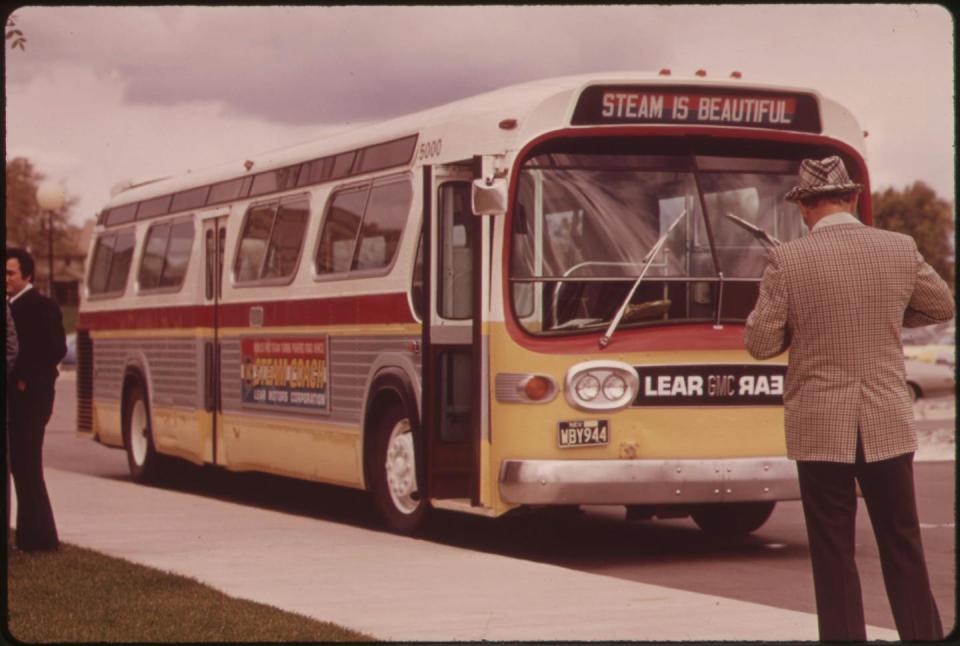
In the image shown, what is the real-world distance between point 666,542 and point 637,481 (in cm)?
210

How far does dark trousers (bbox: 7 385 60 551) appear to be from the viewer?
38.9ft

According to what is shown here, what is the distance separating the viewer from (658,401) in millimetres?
12078

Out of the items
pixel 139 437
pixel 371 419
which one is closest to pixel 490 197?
pixel 371 419

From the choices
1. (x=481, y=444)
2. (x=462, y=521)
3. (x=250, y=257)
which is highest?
(x=250, y=257)

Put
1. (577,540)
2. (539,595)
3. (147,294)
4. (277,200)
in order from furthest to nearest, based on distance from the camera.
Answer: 1. (147,294)
2. (277,200)
3. (577,540)
4. (539,595)

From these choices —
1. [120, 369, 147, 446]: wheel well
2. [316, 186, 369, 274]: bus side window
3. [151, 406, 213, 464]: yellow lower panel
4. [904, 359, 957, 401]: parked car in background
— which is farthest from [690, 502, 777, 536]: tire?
[904, 359, 957, 401]: parked car in background

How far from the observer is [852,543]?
730 centimetres

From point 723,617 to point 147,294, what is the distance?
38.1 feet

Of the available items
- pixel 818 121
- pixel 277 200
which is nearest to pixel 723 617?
pixel 818 121

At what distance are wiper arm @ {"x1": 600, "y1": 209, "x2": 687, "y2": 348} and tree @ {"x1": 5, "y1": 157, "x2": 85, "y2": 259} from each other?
69894 millimetres

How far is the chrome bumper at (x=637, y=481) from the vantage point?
11852 mm

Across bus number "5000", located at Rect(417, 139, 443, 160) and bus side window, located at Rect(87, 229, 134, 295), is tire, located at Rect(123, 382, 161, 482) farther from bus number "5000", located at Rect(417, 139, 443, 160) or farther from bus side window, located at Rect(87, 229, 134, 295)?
bus number "5000", located at Rect(417, 139, 443, 160)

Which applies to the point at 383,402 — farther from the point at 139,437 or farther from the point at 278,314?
the point at 139,437

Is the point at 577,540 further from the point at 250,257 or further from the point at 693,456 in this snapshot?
the point at 250,257
